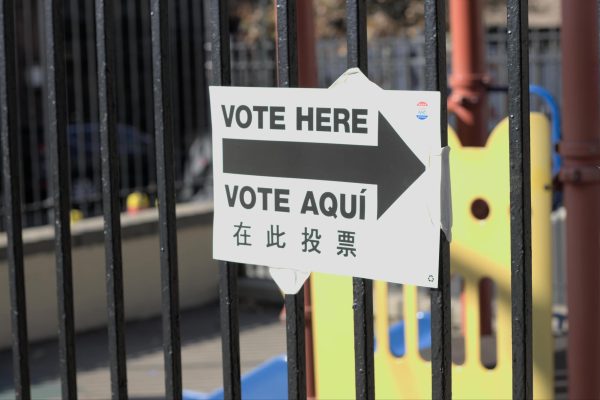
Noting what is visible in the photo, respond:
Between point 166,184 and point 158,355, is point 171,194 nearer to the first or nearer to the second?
point 166,184

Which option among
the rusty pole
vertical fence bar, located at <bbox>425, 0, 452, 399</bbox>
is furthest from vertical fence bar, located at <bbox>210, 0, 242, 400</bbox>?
the rusty pole

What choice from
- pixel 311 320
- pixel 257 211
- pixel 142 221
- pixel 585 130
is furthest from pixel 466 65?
pixel 257 211

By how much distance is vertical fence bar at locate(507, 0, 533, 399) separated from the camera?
6.23 feet

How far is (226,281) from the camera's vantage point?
7.44 feet

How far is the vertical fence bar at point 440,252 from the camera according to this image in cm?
194

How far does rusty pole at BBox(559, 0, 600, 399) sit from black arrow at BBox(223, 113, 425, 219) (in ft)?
5.30

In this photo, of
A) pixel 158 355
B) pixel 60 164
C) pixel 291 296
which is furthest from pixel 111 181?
pixel 158 355

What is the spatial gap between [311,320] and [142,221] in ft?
12.7

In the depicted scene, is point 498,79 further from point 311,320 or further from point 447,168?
point 447,168

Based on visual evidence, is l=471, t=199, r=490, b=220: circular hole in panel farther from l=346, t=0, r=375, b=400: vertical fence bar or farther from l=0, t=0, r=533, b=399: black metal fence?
l=346, t=0, r=375, b=400: vertical fence bar

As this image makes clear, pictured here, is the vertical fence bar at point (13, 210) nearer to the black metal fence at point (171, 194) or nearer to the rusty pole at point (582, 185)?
the black metal fence at point (171, 194)

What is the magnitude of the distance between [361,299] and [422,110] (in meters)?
0.38

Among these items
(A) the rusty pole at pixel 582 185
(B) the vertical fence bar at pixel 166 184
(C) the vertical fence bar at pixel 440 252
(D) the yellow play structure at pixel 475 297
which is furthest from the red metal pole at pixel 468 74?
(C) the vertical fence bar at pixel 440 252

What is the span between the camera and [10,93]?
2641 millimetres
